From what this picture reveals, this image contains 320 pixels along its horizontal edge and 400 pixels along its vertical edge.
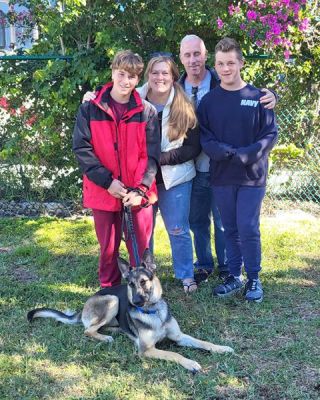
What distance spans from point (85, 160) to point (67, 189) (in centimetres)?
334

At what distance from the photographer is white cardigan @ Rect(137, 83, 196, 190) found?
425 centimetres

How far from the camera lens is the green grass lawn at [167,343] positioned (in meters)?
3.23

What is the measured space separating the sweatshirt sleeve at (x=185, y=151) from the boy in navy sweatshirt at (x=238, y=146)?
8 cm

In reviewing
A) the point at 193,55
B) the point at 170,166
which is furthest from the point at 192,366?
the point at 193,55

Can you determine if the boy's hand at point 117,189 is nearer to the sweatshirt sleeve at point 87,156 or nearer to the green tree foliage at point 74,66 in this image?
the sweatshirt sleeve at point 87,156

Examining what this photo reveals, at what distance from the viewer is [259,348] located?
373 centimetres

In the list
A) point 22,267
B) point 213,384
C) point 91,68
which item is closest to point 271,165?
point 91,68

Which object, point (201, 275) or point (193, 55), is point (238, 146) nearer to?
point (193, 55)

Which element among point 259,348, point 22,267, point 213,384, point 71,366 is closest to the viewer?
point 213,384

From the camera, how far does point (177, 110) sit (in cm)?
418

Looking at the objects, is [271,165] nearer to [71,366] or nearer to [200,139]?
[200,139]

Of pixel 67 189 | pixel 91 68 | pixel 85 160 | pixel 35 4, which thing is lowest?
pixel 67 189

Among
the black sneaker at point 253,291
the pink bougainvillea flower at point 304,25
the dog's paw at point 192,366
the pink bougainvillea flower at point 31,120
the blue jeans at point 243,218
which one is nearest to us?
the dog's paw at point 192,366

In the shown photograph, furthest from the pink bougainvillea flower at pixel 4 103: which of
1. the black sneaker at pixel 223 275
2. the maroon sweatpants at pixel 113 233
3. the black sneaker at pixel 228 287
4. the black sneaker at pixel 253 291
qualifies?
the black sneaker at pixel 253 291
